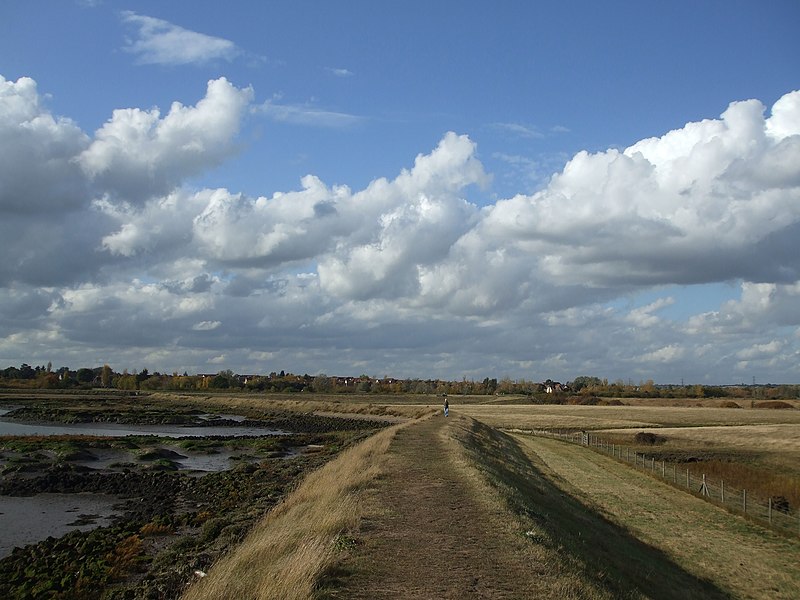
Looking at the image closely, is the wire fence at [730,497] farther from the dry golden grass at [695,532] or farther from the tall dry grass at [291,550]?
the tall dry grass at [291,550]

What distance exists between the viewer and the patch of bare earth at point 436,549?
9820 millimetres

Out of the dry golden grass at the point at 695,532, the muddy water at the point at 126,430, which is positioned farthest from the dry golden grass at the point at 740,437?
the muddy water at the point at 126,430

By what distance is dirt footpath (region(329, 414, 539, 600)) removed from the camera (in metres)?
9.83

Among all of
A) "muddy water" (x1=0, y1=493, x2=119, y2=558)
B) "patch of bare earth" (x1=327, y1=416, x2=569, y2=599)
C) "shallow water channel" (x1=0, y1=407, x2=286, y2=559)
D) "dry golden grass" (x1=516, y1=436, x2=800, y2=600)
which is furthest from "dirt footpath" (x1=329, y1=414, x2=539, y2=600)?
"shallow water channel" (x1=0, y1=407, x2=286, y2=559)

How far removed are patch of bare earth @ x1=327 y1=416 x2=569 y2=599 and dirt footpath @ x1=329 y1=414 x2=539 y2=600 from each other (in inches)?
0.6

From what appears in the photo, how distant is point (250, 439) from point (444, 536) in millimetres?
49440

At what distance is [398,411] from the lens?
9569cm

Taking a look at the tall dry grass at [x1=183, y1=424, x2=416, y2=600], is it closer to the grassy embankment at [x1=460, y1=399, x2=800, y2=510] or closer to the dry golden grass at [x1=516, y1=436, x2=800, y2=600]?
the dry golden grass at [x1=516, y1=436, x2=800, y2=600]

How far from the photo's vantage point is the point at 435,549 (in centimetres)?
1197

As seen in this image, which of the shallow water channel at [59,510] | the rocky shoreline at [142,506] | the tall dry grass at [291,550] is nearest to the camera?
the tall dry grass at [291,550]

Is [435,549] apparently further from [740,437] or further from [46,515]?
[740,437]

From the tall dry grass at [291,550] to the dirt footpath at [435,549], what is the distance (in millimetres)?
508

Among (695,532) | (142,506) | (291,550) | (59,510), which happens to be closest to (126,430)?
(59,510)

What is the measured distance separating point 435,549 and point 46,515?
2107 centimetres
